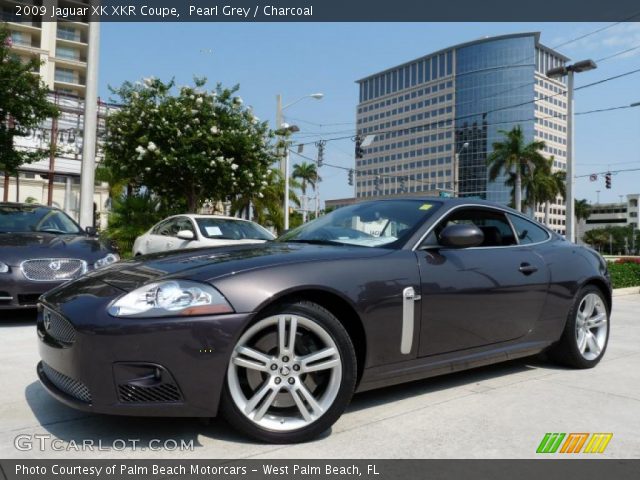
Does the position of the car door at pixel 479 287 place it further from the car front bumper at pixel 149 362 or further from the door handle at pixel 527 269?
the car front bumper at pixel 149 362

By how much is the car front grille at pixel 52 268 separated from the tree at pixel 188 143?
29.4 feet

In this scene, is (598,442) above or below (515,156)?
below

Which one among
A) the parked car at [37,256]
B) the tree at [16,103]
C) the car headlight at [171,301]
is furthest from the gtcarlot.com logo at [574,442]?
the tree at [16,103]

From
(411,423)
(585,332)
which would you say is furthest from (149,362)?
(585,332)

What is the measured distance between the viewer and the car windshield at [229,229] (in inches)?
384

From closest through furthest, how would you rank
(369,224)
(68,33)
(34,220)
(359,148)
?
1. (369,224)
2. (34,220)
3. (359,148)
4. (68,33)

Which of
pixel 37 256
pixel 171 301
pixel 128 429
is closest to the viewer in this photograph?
pixel 171 301

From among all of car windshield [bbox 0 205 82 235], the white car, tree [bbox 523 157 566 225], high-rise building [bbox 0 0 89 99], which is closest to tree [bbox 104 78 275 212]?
the white car

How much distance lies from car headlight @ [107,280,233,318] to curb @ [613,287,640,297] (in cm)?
1075

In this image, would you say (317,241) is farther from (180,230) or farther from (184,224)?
(184,224)

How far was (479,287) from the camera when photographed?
134 inches

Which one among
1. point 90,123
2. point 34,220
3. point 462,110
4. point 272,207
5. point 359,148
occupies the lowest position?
point 34,220

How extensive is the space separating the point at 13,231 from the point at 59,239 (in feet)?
2.10

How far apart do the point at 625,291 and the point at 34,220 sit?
11017 mm
